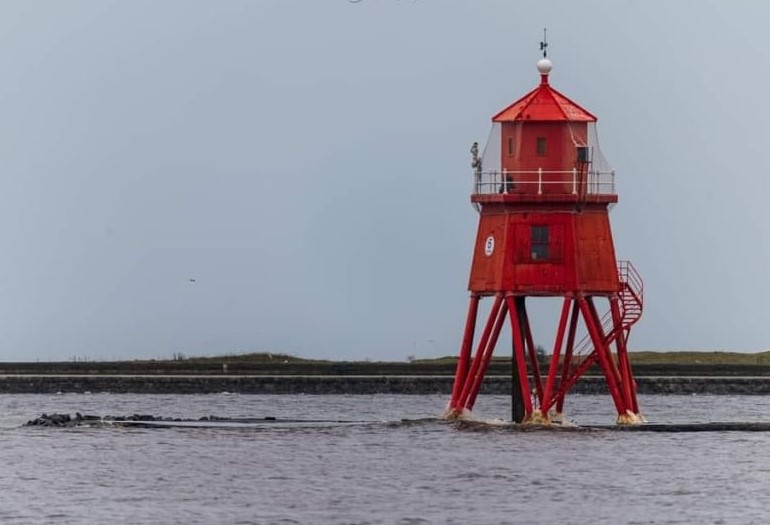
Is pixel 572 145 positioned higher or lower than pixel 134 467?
higher

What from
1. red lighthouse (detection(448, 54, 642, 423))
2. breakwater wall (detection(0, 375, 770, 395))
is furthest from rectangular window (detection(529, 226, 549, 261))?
breakwater wall (detection(0, 375, 770, 395))

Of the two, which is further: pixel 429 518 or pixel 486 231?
pixel 486 231

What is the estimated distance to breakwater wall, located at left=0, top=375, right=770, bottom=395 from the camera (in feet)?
320

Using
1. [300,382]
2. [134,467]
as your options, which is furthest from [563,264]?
[300,382]

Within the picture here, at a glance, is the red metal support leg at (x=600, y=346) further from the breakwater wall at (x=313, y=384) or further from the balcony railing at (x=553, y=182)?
the breakwater wall at (x=313, y=384)

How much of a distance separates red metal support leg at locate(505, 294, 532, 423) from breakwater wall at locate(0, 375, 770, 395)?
2758 centimetres

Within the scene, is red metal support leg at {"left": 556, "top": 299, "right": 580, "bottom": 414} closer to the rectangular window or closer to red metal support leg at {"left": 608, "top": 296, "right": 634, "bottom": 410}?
red metal support leg at {"left": 608, "top": 296, "right": 634, "bottom": 410}

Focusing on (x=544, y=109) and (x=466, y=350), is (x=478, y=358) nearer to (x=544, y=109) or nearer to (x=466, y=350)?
(x=466, y=350)

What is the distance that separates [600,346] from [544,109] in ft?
Answer: 23.3

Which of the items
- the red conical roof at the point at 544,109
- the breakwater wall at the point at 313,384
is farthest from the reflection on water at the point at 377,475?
the breakwater wall at the point at 313,384

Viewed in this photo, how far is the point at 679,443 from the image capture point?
219 ft

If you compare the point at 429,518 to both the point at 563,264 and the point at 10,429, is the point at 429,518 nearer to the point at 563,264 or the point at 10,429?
the point at 563,264

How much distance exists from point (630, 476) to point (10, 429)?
78.2ft

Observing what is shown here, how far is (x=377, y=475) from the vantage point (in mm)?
58750
